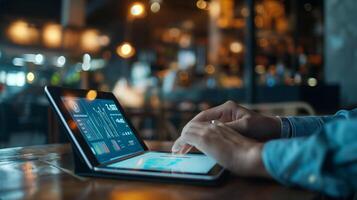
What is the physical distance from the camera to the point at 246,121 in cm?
91

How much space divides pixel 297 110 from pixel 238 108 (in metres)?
3.28

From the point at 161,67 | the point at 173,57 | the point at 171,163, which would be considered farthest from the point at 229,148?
the point at 173,57

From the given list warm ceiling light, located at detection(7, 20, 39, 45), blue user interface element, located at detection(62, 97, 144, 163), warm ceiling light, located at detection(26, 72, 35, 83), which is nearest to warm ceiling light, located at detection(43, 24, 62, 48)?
warm ceiling light, located at detection(7, 20, 39, 45)

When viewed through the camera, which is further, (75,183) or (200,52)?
(200,52)

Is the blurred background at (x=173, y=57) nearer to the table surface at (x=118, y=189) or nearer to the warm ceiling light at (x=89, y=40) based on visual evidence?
the warm ceiling light at (x=89, y=40)

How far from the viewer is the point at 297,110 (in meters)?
4.07

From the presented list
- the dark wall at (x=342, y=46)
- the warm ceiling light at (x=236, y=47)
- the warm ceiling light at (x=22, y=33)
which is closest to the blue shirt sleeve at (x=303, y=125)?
the dark wall at (x=342, y=46)

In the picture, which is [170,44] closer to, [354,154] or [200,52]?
[200,52]

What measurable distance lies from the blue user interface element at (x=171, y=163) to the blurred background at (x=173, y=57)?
0.30 m

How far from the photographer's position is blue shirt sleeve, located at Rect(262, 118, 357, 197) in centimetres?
55

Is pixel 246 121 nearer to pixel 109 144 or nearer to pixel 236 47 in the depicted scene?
pixel 109 144

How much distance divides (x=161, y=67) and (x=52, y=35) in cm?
587

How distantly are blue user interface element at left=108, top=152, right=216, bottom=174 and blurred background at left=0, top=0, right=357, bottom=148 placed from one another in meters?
0.30

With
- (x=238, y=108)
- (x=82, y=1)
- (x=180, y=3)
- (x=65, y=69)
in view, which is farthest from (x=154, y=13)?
(x=238, y=108)
